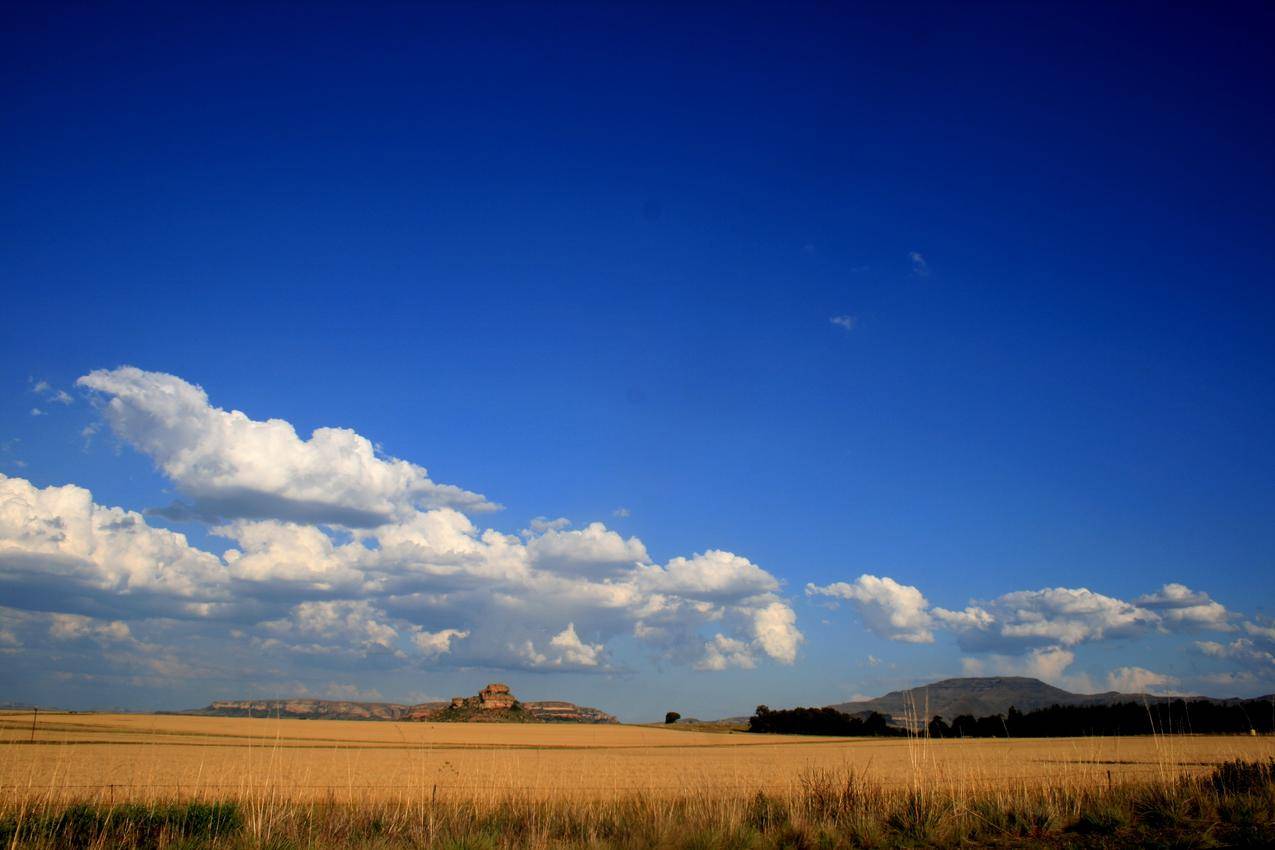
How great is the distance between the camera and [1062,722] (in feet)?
303

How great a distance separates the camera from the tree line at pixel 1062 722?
2908 inches

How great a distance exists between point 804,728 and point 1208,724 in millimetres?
45604

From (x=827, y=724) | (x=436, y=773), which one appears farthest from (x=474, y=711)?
(x=436, y=773)

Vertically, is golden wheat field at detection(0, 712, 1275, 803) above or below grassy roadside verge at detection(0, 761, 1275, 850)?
below

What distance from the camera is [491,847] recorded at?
1226cm

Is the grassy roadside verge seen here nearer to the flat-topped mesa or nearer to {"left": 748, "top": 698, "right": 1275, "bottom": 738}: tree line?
{"left": 748, "top": 698, "right": 1275, "bottom": 738}: tree line

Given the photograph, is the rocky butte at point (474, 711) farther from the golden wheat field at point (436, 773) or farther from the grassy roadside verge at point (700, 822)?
the grassy roadside verge at point (700, 822)

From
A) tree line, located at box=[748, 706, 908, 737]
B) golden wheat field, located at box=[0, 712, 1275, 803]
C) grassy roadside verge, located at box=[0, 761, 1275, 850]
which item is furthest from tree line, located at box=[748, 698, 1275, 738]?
grassy roadside verge, located at box=[0, 761, 1275, 850]

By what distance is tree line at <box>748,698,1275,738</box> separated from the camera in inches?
2908

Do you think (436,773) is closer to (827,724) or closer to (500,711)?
(827,724)

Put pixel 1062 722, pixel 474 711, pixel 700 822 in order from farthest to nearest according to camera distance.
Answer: pixel 474 711, pixel 1062 722, pixel 700 822

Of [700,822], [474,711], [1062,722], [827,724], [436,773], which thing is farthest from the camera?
[474,711]

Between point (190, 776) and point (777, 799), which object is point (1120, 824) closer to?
point (777, 799)

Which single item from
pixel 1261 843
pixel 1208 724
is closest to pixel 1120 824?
pixel 1261 843
